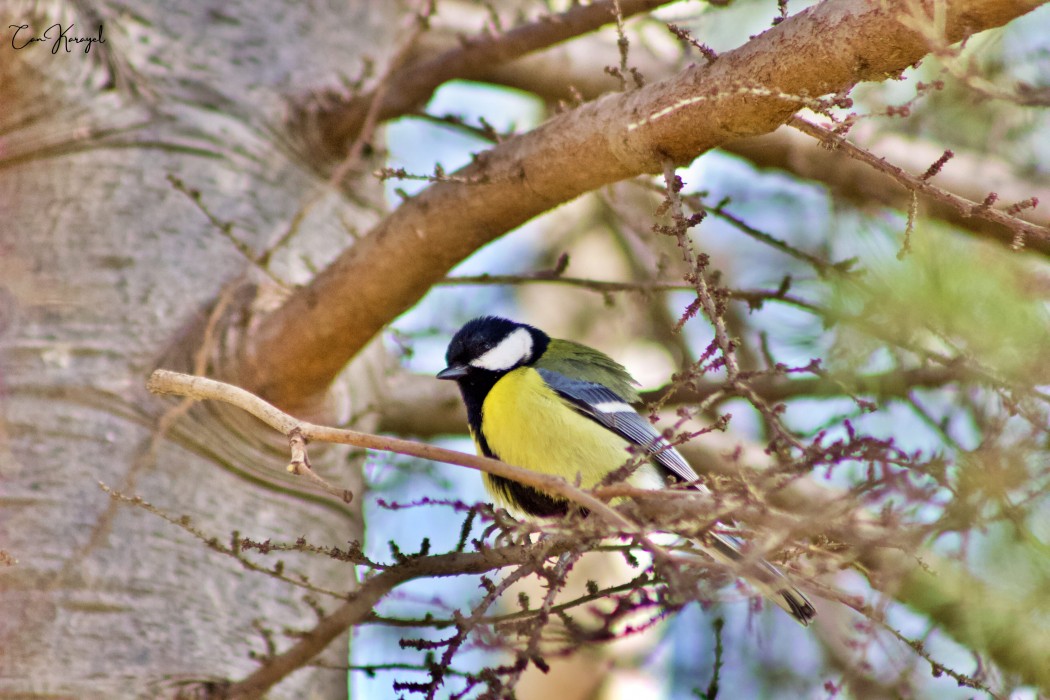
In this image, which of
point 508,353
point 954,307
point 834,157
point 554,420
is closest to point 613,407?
point 554,420

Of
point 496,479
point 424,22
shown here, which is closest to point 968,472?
point 496,479

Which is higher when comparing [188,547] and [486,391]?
[486,391]

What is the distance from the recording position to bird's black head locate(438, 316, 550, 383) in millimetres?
3020

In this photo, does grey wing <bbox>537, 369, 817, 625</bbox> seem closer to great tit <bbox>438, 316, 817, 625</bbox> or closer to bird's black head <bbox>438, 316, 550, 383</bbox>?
great tit <bbox>438, 316, 817, 625</bbox>

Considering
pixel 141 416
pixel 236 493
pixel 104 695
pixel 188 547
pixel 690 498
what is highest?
pixel 141 416

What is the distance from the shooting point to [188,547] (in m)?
2.22

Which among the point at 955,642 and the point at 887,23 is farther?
the point at 955,642

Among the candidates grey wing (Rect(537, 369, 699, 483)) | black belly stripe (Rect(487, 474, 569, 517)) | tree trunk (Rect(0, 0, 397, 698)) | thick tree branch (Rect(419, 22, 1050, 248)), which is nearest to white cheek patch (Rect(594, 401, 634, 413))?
grey wing (Rect(537, 369, 699, 483))

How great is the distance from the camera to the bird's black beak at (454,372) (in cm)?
299

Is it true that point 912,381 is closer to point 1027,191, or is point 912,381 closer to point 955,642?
point 955,642

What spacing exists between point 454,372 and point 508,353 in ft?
0.84

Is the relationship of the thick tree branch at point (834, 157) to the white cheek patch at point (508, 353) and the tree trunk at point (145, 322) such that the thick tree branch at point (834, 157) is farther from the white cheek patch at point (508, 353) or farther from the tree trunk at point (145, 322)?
the white cheek patch at point (508, 353)

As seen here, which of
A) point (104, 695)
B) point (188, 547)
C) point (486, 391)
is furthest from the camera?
point (486, 391)

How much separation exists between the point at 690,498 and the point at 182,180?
1.79 m
